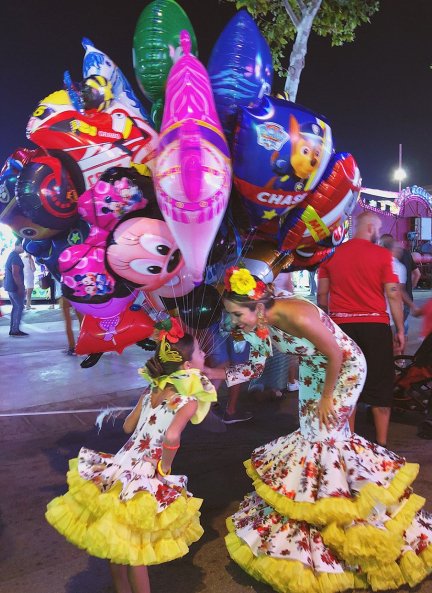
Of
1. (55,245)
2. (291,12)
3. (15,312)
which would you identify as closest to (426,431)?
(55,245)

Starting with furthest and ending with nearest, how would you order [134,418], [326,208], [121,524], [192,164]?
[326,208]
[134,418]
[192,164]
[121,524]

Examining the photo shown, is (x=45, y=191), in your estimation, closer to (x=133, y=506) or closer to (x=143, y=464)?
(x=143, y=464)

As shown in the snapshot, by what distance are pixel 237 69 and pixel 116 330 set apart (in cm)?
164

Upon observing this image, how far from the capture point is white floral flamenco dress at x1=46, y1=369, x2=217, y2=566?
76.5 inches

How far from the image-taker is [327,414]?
2.55 meters

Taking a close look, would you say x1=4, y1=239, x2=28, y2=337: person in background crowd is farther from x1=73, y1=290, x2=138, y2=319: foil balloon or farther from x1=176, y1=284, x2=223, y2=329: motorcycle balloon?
x1=176, y1=284, x2=223, y2=329: motorcycle balloon

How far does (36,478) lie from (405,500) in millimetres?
2551

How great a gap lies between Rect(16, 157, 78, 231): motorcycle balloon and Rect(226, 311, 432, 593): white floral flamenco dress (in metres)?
1.22

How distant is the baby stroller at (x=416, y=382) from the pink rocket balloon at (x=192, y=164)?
3032mm

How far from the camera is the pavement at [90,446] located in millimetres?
2502

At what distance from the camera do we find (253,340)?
8.72ft

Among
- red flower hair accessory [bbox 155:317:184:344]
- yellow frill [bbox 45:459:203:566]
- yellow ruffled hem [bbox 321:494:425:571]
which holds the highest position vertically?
red flower hair accessory [bbox 155:317:184:344]

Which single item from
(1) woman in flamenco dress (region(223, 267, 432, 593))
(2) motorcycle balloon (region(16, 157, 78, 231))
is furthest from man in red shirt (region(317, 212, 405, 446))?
(2) motorcycle balloon (region(16, 157, 78, 231))

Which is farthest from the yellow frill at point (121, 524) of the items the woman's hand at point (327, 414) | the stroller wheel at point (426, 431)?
the stroller wheel at point (426, 431)
